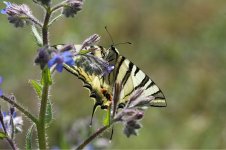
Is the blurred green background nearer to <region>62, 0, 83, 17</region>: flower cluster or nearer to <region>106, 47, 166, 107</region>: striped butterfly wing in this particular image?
<region>106, 47, 166, 107</region>: striped butterfly wing

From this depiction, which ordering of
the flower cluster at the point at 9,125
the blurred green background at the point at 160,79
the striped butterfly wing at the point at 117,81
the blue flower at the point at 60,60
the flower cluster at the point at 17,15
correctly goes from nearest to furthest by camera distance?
the blue flower at the point at 60,60 < the flower cluster at the point at 17,15 < the flower cluster at the point at 9,125 < the striped butterfly wing at the point at 117,81 < the blurred green background at the point at 160,79

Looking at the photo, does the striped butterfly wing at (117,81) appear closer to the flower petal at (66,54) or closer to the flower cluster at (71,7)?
the flower cluster at (71,7)

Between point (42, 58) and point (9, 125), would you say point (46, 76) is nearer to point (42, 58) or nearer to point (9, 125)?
point (42, 58)

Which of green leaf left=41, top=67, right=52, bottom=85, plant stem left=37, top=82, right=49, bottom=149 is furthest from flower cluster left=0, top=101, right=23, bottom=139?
green leaf left=41, top=67, right=52, bottom=85

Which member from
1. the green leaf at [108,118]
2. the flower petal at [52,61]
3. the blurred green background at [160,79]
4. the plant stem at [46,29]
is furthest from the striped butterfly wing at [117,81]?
the blurred green background at [160,79]

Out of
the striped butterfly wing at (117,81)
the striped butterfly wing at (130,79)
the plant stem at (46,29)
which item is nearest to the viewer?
the plant stem at (46,29)

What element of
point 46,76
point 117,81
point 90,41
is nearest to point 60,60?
point 46,76

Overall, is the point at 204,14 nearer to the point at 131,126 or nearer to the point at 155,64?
the point at 155,64

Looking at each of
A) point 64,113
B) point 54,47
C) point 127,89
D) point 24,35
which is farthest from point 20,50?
point 54,47

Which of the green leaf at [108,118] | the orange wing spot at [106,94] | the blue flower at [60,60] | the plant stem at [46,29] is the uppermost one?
the plant stem at [46,29]

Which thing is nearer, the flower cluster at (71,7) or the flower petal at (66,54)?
the flower petal at (66,54)
